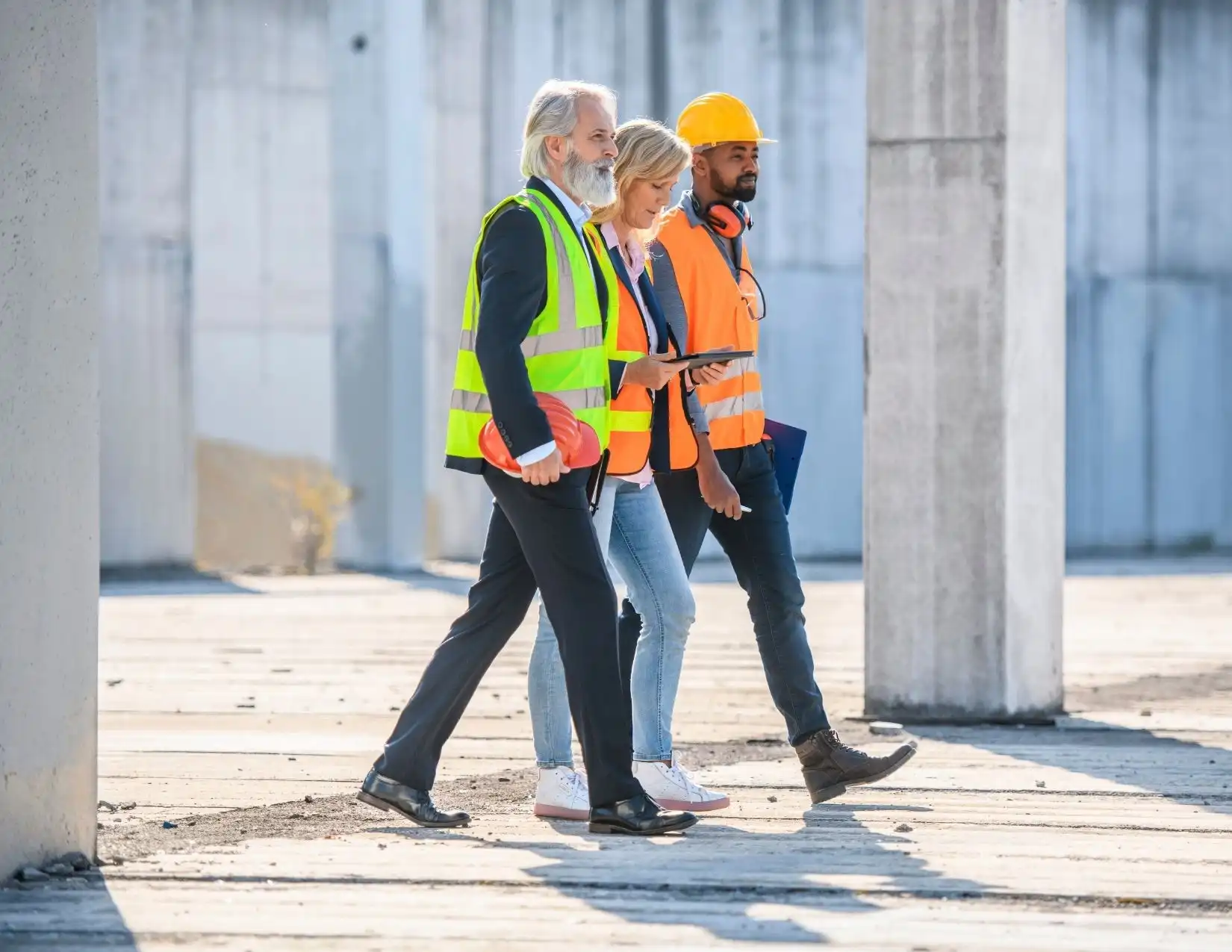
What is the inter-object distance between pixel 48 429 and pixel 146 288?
13.1 meters

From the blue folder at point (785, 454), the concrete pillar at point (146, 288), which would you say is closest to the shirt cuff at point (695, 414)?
the blue folder at point (785, 454)

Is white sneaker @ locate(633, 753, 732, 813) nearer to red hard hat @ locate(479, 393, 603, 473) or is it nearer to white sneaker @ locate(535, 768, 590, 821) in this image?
white sneaker @ locate(535, 768, 590, 821)

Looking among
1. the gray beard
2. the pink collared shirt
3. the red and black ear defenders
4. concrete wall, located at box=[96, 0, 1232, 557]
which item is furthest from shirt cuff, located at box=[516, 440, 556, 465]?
concrete wall, located at box=[96, 0, 1232, 557]

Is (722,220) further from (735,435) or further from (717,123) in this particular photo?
(735,435)

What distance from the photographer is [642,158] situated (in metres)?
5.11

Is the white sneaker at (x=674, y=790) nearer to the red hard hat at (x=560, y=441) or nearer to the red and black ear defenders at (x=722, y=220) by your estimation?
the red hard hat at (x=560, y=441)

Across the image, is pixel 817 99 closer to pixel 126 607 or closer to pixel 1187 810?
pixel 126 607

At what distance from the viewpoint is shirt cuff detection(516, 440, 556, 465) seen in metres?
4.62

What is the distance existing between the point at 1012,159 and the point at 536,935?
4.27m

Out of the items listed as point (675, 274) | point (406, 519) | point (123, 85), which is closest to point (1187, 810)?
point (675, 274)

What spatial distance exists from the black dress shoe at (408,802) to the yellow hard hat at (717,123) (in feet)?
5.85

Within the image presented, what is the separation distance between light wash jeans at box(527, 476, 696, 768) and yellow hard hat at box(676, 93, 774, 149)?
3.08 feet

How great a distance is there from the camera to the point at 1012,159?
23.8 feet

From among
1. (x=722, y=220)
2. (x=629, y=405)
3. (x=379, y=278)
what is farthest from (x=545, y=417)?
(x=379, y=278)
